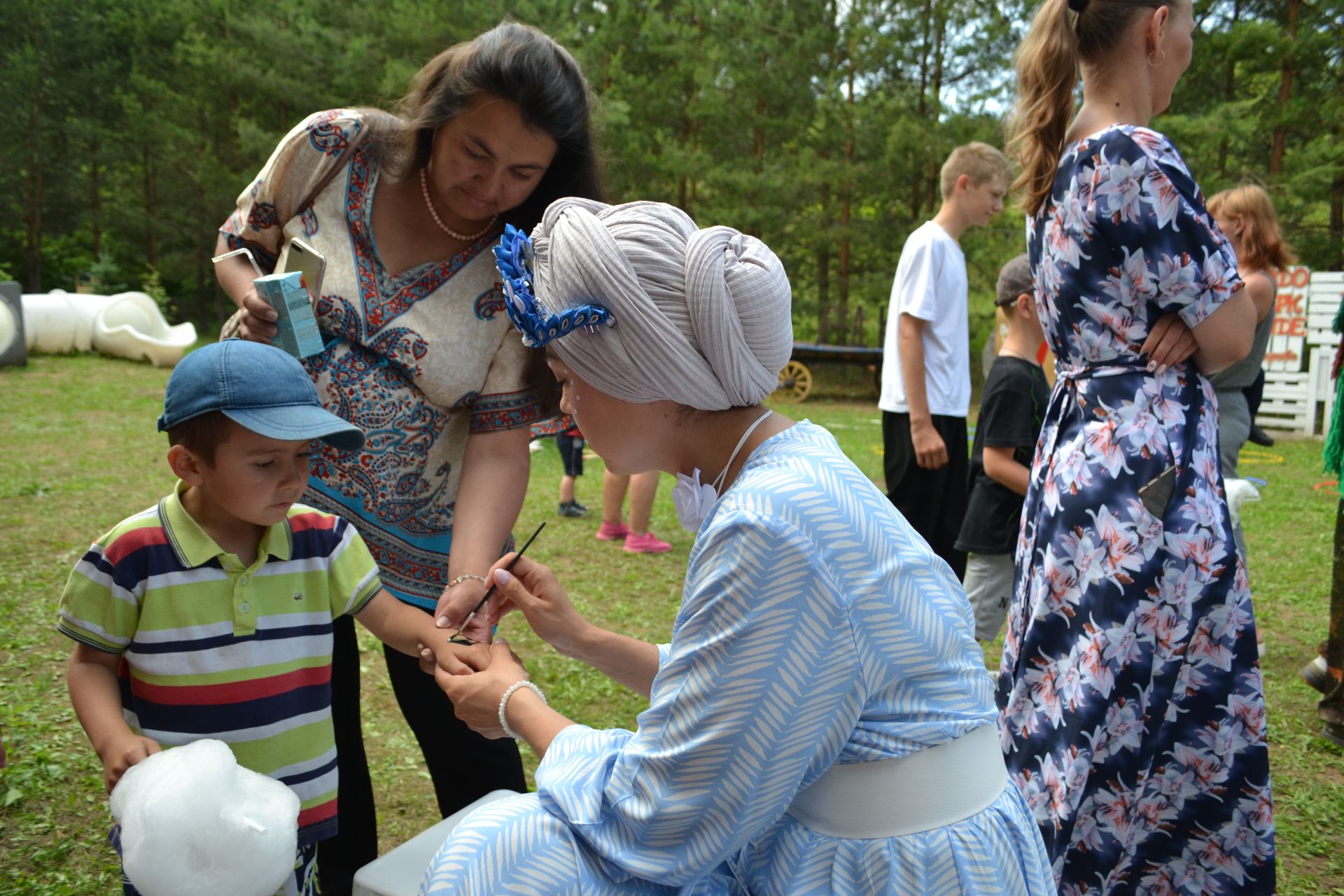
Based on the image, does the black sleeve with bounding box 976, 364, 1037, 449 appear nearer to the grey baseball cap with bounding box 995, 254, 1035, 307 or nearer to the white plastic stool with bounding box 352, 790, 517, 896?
the grey baseball cap with bounding box 995, 254, 1035, 307

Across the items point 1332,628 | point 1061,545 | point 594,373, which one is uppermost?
point 594,373

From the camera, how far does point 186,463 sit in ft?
6.30

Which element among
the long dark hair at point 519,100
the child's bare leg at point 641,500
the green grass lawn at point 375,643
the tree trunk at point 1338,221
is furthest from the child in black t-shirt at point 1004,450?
the tree trunk at point 1338,221

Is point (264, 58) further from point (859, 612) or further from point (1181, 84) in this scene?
point (859, 612)

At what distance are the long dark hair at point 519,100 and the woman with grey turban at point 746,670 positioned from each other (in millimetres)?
621

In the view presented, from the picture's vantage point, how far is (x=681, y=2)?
20.2m

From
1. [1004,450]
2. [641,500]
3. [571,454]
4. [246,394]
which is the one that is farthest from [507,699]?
[571,454]

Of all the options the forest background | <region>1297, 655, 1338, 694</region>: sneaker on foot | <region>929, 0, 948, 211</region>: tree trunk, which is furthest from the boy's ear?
<region>929, 0, 948, 211</region>: tree trunk

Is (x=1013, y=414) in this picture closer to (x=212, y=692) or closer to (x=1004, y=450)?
(x=1004, y=450)

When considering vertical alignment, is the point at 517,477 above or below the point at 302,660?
above

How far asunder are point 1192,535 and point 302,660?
6.40ft

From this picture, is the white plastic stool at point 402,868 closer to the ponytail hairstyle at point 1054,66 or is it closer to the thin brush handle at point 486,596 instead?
the thin brush handle at point 486,596

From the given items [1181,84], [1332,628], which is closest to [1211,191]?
[1181,84]

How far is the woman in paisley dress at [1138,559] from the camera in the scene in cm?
224
